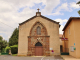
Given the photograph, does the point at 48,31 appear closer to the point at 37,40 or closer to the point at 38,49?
the point at 37,40

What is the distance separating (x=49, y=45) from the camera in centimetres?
2167

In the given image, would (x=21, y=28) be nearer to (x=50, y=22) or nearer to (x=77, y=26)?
(x=50, y=22)

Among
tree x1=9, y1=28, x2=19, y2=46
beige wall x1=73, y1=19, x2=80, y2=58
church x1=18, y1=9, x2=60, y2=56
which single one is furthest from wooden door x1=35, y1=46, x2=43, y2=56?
tree x1=9, y1=28, x2=19, y2=46

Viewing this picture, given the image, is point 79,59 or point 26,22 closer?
point 79,59

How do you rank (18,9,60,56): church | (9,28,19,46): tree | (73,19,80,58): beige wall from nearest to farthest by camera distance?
(73,19,80,58): beige wall → (18,9,60,56): church → (9,28,19,46): tree

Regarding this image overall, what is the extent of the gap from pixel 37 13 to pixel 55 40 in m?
7.19

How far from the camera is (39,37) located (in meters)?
22.1

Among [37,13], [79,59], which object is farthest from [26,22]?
[79,59]

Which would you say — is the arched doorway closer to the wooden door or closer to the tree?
the wooden door

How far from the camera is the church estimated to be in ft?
70.8

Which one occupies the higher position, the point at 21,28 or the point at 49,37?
the point at 21,28

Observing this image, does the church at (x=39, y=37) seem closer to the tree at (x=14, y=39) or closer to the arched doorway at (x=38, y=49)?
the arched doorway at (x=38, y=49)

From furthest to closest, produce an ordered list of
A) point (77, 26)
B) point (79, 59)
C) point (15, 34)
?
1. point (15, 34)
2. point (77, 26)
3. point (79, 59)

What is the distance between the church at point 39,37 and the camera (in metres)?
21.6
